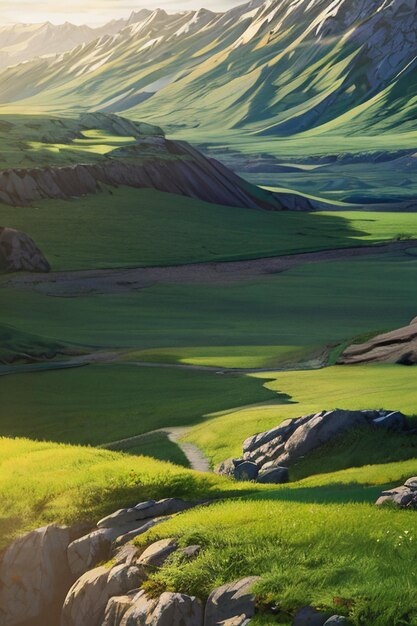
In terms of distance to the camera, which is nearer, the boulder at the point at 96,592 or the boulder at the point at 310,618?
the boulder at the point at 310,618

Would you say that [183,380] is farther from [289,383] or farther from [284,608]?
[284,608]

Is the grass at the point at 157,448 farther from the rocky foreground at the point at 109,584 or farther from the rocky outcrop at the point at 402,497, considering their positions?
the rocky outcrop at the point at 402,497

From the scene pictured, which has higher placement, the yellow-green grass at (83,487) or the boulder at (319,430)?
the yellow-green grass at (83,487)

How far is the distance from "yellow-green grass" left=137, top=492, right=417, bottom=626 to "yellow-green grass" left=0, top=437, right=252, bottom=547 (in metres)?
2.69

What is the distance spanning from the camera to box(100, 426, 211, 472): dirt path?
34.0 m

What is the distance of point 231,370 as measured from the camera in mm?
58781

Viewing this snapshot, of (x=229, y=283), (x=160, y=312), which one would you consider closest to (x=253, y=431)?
(x=160, y=312)

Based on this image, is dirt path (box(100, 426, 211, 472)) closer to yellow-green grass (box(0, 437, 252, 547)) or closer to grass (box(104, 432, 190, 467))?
grass (box(104, 432, 190, 467))

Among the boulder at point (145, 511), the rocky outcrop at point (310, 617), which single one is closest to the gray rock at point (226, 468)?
the boulder at point (145, 511)

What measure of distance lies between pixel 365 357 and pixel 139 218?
317 ft

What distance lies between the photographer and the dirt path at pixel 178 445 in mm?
34044

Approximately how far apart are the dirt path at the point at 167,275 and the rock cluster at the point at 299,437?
7332 cm

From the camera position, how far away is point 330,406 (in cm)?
3716

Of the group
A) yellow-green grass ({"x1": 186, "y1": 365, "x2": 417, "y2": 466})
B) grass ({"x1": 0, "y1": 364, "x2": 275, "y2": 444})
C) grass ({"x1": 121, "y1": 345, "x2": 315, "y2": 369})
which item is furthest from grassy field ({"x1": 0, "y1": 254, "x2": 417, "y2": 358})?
yellow-green grass ({"x1": 186, "y1": 365, "x2": 417, "y2": 466})
